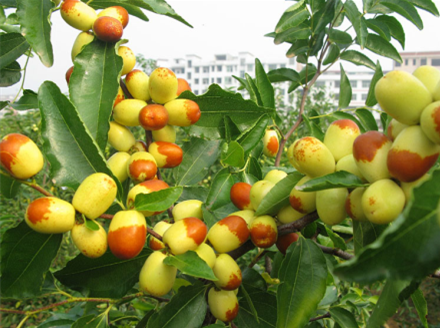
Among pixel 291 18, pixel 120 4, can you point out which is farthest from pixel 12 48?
pixel 291 18

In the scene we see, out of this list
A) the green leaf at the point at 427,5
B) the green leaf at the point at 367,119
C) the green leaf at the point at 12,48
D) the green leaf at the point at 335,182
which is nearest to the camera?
the green leaf at the point at 335,182

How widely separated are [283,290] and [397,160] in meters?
0.33

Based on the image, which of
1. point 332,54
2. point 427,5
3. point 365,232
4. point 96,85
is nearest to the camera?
point 365,232

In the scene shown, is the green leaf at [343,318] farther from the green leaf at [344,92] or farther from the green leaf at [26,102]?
the green leaf at [26,102]

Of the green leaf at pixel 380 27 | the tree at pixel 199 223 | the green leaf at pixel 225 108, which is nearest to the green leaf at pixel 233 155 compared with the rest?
the tree at pixel 199 223

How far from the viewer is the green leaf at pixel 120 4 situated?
90cm

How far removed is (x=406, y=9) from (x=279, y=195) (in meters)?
1.09

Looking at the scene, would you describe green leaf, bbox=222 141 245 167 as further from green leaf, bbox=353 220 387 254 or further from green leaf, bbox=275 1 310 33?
green leaf, bbox=275 1 310 33

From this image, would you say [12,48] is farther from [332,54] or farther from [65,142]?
[332,54]

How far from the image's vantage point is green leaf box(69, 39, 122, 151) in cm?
72

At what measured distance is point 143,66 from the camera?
7.02 m

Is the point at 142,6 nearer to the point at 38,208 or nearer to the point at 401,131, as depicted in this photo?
the point at 38,208

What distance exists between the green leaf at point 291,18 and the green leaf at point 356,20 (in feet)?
0.45

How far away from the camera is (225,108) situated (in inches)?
34.8
